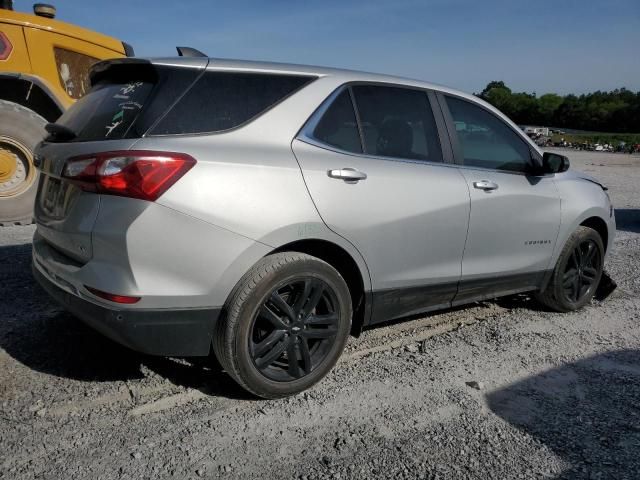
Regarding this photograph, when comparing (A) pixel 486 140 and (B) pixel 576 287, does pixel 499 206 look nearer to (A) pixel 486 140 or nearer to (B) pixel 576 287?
(A) pixel 486 140

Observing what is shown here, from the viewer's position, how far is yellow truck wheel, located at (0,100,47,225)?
6.35 m

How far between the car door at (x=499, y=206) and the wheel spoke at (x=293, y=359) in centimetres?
136

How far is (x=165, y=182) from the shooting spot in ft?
8.19

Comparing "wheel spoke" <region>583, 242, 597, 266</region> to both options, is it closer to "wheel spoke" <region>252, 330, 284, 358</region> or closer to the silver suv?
the silver suv

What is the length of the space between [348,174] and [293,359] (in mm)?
1033

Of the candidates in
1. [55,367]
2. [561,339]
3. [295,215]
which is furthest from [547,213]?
[55,367]

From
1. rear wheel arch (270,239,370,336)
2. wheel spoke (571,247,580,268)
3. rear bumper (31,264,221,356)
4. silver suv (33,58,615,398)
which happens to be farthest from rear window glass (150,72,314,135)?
wheel spoke (571,247,580,268)

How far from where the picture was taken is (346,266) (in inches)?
126

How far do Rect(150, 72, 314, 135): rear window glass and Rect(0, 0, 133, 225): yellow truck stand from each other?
14.2 ft

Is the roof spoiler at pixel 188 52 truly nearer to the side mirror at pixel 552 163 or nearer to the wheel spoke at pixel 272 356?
the wheel spoke at pixel 272 356

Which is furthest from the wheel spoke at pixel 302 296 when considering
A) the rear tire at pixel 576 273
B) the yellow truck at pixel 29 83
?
the yellow truck at pixel 29 83

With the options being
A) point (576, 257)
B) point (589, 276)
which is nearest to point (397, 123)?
point (576, 257)

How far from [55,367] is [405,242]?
2.14m

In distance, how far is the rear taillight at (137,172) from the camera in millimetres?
2471
